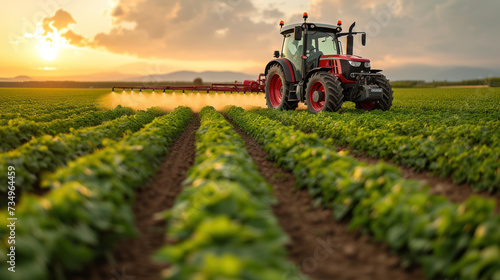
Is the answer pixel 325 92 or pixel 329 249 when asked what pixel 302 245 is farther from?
pixel 325 92

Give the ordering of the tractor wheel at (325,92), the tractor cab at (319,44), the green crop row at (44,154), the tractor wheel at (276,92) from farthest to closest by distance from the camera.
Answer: the tractor wheel at (276,92) < the tractor cab at (319,44) < the tractor wheel at (325,92) < the green crop row at (44,154)

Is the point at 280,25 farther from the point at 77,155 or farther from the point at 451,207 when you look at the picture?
the point at 451,207

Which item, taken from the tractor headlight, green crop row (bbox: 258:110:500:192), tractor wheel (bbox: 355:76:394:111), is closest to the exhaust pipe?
the tractor headlight

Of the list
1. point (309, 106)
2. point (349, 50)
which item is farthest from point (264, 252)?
point (349, 50)

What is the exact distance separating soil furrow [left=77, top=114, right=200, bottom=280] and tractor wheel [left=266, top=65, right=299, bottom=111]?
32.0 feet

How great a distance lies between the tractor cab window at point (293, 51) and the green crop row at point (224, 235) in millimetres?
11303

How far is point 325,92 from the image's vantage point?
13172mm

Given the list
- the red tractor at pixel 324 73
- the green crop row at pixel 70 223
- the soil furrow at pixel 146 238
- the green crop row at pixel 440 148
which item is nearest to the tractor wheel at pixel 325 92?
the red tractor at pixel 324 73

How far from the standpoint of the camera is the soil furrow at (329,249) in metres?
3.37

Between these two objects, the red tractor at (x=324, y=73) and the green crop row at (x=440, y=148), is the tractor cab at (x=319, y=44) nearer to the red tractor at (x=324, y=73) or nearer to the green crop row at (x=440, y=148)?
the red tractor at (x=324, y=73)

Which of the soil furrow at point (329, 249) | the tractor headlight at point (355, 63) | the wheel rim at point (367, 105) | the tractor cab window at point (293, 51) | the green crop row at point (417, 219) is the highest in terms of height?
the tractor cab window at point (293, 51)

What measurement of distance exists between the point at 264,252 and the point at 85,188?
2.01m

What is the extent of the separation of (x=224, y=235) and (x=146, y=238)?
1.79 metres

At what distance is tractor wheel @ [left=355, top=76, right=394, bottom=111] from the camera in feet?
46.2
